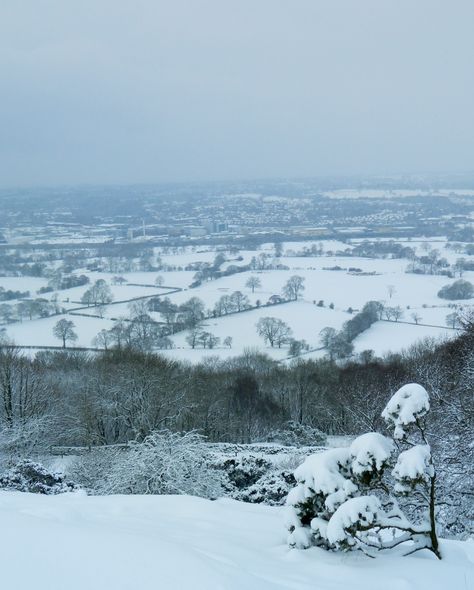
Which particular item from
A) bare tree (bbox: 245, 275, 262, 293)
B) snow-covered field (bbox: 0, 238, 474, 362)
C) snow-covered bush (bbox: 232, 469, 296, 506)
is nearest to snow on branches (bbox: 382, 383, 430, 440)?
snow-covered bush (bbox: 232, 469, 296, 506)

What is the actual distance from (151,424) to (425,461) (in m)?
18.7

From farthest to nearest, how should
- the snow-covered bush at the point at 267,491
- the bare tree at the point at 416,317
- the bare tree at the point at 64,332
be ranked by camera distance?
the bare tree at the point at 416,317 → the bare tree at the point at 64,332 → the snow-covered bush at the point at 267,491

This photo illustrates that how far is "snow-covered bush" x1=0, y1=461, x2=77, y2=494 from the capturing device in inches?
492

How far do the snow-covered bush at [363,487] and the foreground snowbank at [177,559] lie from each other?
0.76ft

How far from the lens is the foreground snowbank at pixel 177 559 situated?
453 centimetres

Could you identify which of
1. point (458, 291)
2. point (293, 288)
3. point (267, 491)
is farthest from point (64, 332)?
point (458, 291)

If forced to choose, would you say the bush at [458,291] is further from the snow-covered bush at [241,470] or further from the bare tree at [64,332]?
the snow-covered bush at [241,470]

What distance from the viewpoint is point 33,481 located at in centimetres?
1308

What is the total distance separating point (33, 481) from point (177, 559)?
367 inches

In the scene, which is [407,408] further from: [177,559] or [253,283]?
[253,283]

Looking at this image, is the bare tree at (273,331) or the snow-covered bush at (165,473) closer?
the snow-covered bush at (165,473)

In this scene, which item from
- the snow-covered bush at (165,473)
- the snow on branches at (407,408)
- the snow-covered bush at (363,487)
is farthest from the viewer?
the snow-covered bush at (165,473)

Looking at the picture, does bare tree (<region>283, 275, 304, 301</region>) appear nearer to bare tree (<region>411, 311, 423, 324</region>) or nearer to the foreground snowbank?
bare tree (<region>411, 311, 423, 324</region>)

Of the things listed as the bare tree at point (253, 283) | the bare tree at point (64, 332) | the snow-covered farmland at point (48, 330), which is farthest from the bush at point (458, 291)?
the bare tree at point (64, 332)
